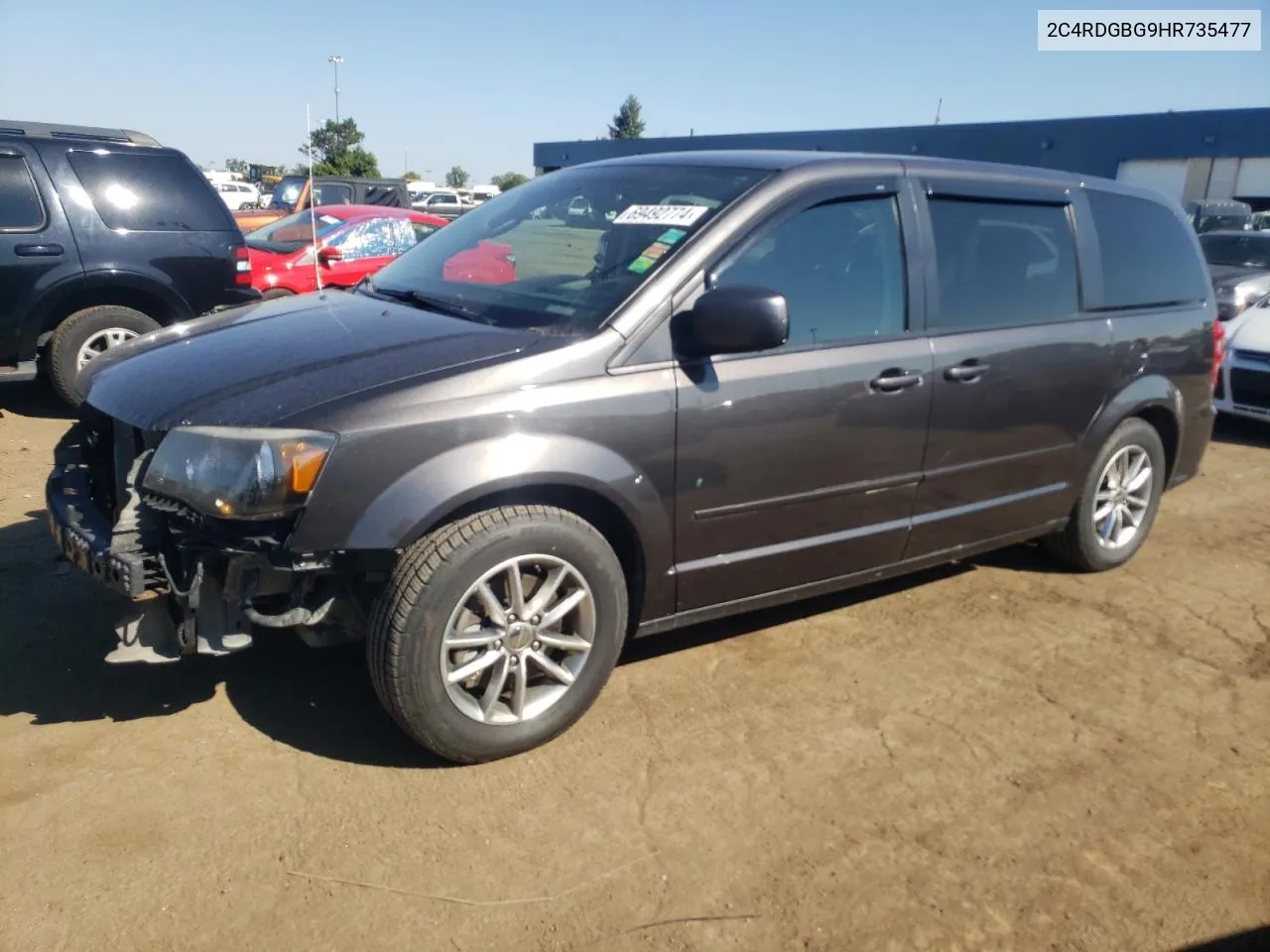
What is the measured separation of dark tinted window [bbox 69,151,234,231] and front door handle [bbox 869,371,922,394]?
571cm

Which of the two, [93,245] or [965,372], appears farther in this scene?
[93,245]

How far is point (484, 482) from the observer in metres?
2.77

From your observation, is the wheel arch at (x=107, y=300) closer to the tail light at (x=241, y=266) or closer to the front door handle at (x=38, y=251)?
the front door handle at (x=38, y=251)

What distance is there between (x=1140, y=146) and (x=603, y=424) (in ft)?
114

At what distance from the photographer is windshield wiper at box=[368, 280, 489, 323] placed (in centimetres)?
332

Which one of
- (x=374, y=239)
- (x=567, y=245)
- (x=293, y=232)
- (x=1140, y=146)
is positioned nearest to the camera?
(x=567, y=245)

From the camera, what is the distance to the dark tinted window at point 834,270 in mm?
3328

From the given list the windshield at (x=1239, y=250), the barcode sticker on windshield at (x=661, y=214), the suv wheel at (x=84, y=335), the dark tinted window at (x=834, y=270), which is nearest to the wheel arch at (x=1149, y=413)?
the dark tinted window at (x=834, y=270)

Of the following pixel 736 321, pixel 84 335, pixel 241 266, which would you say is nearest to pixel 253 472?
pixel 736 321

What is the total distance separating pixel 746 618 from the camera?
13.5ft

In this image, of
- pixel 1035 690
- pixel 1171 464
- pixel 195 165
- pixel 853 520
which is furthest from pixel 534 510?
pixel 195 165

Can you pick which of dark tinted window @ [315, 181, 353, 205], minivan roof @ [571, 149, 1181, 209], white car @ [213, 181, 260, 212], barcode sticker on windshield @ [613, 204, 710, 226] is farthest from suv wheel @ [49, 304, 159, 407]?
white car @ [213, 181, 260, 212]

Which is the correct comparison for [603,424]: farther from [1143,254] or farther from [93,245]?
[93,245]

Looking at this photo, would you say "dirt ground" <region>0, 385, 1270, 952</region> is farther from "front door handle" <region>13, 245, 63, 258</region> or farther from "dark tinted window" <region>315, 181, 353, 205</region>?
"dark tinted window" <region>315, 181, 353, 205</region>
